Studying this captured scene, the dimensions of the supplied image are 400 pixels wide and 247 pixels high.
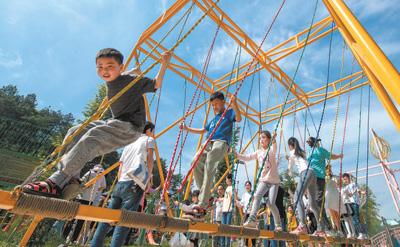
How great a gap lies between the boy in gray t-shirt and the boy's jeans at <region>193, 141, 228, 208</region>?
118cm

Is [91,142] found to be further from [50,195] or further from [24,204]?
[24,204]

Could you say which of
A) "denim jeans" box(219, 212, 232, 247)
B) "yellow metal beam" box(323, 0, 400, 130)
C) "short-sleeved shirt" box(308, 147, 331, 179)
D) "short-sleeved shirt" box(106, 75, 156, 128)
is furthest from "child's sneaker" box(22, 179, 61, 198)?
"denim jeans" box(219, 212, 232, 247)

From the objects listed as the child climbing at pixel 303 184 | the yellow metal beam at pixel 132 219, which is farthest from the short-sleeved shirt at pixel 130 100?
the child climbing at pixel 303 184

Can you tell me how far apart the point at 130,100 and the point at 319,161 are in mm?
3663

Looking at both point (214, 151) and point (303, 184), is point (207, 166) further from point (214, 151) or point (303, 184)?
point (303, 184)

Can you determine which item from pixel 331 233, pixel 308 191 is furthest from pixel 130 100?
pixel 331 233

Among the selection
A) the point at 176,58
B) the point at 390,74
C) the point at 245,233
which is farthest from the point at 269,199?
the point at 176,58

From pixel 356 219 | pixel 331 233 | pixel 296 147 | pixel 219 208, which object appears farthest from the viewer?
pixel 219 208

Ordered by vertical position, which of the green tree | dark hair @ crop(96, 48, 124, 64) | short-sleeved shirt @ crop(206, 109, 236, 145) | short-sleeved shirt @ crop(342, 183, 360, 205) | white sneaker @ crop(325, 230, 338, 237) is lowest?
white sneaker @ crop(325, 230, 338, 237)

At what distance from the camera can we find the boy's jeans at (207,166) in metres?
3.04

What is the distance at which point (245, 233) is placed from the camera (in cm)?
278

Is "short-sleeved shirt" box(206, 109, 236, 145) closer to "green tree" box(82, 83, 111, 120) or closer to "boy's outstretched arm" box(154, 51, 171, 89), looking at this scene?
"boy's outstretched arm" box(154, 51, 171, 89)

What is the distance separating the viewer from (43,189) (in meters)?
1.58

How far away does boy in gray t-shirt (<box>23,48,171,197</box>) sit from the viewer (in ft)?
5.90
